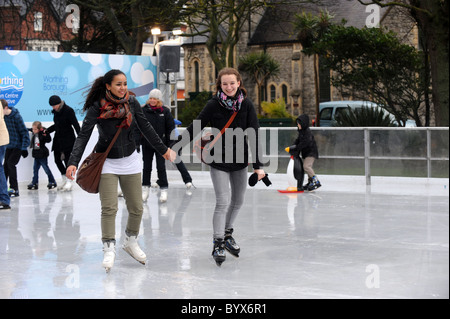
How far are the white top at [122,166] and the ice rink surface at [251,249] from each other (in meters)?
0.82

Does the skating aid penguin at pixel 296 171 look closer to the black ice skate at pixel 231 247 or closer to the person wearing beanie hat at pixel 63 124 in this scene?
the person wearing beanie hat at pixel 63 124

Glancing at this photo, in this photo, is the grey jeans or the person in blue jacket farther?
the person in blue jacket

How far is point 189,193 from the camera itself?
43.2ft

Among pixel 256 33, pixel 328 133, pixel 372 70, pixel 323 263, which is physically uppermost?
pixel 256 33

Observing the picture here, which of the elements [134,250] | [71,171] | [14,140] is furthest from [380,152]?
[71,171]

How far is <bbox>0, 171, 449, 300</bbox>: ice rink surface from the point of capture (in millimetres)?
5684

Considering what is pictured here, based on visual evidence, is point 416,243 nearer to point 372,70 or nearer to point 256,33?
point 372,70

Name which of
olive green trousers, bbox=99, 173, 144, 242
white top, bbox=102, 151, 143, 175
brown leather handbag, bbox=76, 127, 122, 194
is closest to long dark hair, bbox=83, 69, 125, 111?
brown leather handbag, bbox=76, 127, 122, 194

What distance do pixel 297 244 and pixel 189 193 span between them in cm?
553

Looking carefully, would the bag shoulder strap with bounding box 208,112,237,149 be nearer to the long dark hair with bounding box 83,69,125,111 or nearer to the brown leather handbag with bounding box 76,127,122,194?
the brown leather handbag with bounding box 76,127,122,194

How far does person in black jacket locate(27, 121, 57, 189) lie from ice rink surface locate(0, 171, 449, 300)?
140 cm

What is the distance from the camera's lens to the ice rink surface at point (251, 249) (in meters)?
5.68

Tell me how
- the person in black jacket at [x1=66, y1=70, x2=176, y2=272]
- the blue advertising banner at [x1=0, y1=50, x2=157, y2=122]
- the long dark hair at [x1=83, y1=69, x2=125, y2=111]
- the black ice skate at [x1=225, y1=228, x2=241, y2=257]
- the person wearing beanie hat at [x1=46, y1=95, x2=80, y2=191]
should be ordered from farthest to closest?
1. the blue advertising banner at [x1=0, y1=50, x2=157, y2=122]
2. the person wearing beanie hat at [x1=46, y1=95, x2=80, y2=191]
3. the black ice skate at [x1=225, y1=228, x2=241, y2=257]
4. the long dark hair at [x1=83, y1=69, x2=125, y2=111]
5. the person in black jacket at [x1=66, y1=70, x2=176, y2=272]
